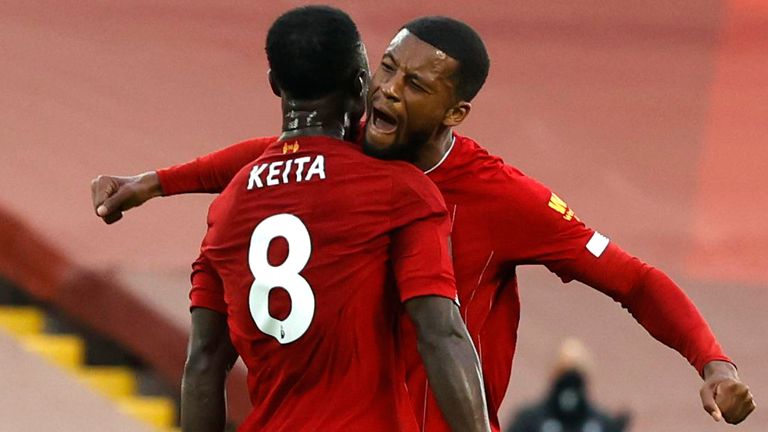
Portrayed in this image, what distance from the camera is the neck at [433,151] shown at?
350 cm

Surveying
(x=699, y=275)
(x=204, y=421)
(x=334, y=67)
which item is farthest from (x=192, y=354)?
(x=699, y=275)

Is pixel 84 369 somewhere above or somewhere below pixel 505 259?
below

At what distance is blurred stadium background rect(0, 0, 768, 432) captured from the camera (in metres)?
7.02

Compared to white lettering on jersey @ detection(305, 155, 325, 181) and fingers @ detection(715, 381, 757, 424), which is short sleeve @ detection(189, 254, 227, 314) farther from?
fingers @ detection(715, 381, 757, 424)

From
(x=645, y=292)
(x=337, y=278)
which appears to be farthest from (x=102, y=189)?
(x=645, y=292)

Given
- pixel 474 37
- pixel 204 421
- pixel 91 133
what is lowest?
pixel 91 133

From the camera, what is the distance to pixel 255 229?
10.2 feet

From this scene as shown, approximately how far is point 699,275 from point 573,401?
1266 millimetres

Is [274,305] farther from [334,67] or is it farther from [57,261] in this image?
[57,261]

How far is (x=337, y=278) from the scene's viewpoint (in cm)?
304

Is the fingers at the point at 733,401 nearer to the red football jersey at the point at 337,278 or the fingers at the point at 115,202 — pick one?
the red football jersey at the point at 337,278

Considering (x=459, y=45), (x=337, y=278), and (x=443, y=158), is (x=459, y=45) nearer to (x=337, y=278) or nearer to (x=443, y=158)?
(x=443, y=158)

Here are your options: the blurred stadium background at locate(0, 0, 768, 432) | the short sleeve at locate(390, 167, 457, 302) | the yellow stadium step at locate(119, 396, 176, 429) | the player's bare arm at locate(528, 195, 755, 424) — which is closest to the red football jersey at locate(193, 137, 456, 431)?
the short sleeve at locate(390, 167, 457, 302)

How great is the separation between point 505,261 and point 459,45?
0.55 metres
